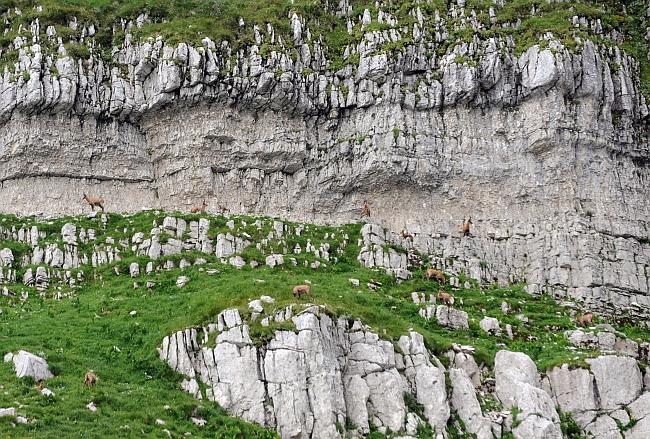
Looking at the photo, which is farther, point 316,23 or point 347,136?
point 316,23

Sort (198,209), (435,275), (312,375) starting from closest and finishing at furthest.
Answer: (312,375)
(435,275)
(198,209)

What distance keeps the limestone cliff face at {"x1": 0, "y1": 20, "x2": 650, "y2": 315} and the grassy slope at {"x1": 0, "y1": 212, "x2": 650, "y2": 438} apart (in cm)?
681

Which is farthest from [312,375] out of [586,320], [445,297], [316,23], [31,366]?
[316,23]

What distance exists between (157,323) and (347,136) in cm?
2576

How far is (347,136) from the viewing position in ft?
221

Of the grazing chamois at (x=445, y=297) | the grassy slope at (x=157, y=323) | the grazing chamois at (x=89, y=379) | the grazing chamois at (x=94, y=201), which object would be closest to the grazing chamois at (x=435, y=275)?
the grassy slope at (x=157, y=323)

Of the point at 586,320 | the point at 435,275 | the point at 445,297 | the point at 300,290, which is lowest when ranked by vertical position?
the point at 586,320

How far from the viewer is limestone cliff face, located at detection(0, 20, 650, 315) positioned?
63.8 meters

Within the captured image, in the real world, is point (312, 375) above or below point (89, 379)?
below

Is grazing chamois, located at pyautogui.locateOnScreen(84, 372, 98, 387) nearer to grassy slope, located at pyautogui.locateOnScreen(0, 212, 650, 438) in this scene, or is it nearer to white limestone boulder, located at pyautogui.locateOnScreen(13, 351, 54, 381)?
grassy slope, located at pyautogui.locateOnScreen(0, 212, 650, 438)

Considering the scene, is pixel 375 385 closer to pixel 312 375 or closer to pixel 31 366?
pixel 312 375

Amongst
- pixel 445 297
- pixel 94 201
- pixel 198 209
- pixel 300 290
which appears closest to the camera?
pixel 300 290

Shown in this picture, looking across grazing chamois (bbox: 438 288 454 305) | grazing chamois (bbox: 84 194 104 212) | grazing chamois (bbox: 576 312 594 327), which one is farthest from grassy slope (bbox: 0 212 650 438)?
grazing chamois (bbox: 84 194 104 212)

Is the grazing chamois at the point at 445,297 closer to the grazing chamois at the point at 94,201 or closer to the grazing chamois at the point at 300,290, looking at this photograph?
the grazing chamois at the point at 300,290
